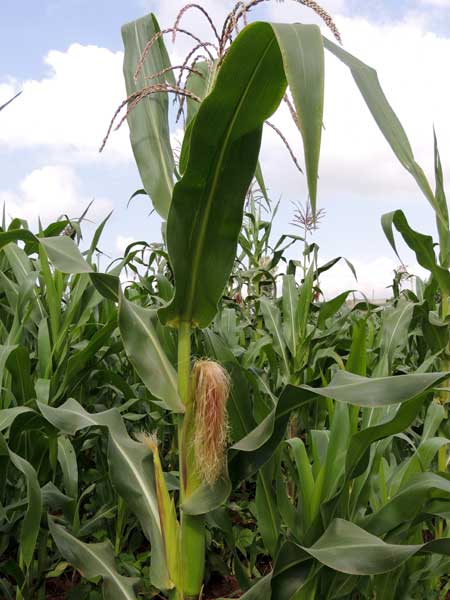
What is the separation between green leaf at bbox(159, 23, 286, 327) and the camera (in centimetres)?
93

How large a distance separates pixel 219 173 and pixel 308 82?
0.32 meters

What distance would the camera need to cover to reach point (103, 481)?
2.02 m

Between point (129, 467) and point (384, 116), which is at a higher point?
point (384, 116)

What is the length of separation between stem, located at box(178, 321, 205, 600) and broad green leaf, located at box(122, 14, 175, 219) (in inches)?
13.5

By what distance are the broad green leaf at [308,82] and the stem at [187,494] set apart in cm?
54

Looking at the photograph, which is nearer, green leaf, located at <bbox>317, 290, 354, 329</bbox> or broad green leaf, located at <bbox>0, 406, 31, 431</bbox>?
broad green leaf, located at <bbox>0, 406, 31, 431</bbox>

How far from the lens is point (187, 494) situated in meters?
1.16

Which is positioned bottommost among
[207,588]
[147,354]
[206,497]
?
[207,588]

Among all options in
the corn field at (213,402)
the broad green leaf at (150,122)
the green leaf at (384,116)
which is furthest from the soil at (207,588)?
the green leaf at (384,116)

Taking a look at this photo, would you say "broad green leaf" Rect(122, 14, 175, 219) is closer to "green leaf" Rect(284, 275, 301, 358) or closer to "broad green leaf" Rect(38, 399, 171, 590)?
"broad green leaf" Rect(38, 399, 171, 590)

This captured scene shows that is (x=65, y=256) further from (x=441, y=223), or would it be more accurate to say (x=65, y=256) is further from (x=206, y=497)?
(x=441, y=223)

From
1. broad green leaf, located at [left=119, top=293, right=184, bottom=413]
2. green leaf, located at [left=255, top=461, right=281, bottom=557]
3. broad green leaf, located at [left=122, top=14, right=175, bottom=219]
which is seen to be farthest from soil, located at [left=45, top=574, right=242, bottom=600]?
broad green leaf, located at [left=122, top=14, right=175, bottom=219]

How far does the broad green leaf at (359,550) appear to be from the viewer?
3.56 feet

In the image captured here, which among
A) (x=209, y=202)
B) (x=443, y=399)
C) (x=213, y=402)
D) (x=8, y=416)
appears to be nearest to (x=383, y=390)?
(x=213, y=402)
